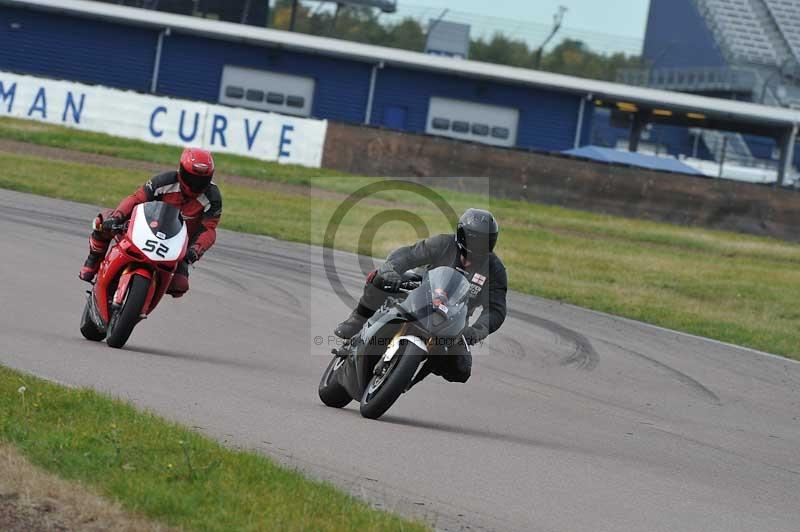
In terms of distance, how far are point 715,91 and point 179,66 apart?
23.8 metres

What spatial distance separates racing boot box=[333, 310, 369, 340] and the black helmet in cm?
88

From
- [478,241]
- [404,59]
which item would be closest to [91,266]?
[478,241]

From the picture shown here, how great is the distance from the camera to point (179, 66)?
151 feet

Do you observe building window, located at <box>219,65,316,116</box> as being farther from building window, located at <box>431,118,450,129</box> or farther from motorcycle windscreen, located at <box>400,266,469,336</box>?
motorcycle windscreen, located at <box>400,266,469,336</box>

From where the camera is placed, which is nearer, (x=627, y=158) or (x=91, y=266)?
(x=91, y=266)

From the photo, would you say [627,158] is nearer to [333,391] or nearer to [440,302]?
[333,391]

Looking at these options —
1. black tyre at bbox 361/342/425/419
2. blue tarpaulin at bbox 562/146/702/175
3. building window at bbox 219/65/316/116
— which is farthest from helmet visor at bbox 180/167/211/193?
building window at bbox 219/65/316/116

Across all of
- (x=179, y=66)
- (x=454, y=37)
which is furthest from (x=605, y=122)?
(x=179, y=66)

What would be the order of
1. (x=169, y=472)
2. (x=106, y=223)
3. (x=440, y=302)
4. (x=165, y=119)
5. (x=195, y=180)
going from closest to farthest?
(x=169, y=472) < (x=440, y=302) < (x=106, y=223) < (x=195, y=180) < (x=165, y=119)

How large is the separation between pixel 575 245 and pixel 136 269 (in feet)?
54.2

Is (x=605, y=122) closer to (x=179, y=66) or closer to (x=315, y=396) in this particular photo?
(x=179, y=66)

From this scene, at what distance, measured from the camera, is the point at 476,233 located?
8438 mm

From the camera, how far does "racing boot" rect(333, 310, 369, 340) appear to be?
8.88m

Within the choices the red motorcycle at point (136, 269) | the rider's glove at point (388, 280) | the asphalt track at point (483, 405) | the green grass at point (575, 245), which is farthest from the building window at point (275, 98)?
the rider's glove at point (388, 280)
